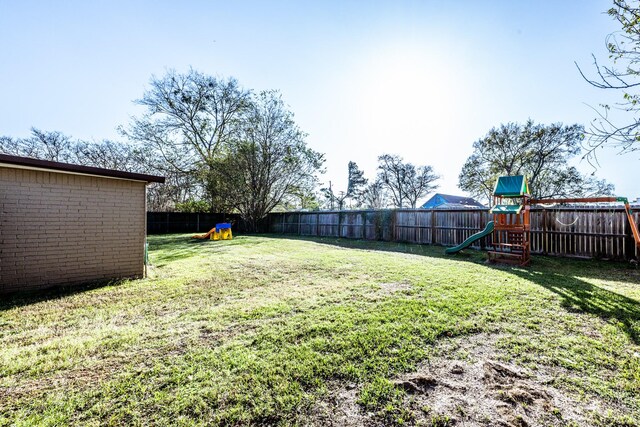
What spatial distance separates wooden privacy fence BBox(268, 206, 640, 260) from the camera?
22.4 feet

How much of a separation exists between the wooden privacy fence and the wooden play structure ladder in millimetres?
1226

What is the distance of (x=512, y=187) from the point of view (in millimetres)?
7191

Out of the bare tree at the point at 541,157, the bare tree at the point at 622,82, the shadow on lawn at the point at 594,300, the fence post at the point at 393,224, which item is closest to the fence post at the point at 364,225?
the fence post at the point at 393,224

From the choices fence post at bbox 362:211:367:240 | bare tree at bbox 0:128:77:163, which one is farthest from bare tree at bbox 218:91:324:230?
bare tree at bbox 0:128:77:163

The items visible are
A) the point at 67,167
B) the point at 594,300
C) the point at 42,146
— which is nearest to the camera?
the point at 594,300

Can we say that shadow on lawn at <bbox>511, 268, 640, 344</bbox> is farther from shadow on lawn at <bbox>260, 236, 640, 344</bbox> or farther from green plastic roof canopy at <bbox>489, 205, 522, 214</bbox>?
green plastic roof canopy at <bbox>489, 205, 522, 214</bbox>

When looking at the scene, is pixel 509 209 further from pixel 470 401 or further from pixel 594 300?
pixel 470 401

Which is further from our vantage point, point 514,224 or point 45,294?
point 514,224

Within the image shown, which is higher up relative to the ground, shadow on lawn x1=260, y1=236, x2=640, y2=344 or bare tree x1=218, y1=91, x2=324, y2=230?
bare tree x1=218, y1=91, x2=324, y2=230

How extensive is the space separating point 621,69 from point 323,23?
6572 mm

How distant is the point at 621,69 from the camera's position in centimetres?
250

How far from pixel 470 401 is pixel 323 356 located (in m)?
1.05

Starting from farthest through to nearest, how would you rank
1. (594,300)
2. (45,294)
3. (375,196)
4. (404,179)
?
(375,196), (404,179), (45,294), (594,300)

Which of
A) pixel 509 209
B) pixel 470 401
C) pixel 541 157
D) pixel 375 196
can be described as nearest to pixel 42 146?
pixel 470 401
